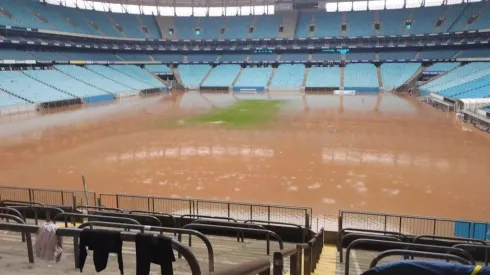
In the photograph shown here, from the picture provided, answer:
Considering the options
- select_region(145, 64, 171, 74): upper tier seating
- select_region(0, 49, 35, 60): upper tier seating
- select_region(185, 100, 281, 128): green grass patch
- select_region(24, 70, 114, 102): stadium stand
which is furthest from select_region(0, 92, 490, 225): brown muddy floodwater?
select_region(145, 64, 171, 74): upper tier seating

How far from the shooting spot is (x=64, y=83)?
178 ft

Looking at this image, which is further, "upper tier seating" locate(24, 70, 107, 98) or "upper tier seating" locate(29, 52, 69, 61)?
"upper tier seating" locate(29, 52, 69, 61)

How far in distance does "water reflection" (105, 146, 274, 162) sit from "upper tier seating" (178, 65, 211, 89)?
53.0 m

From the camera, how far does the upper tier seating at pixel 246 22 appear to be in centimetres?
6588

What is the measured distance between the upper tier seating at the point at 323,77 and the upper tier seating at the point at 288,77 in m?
1.78

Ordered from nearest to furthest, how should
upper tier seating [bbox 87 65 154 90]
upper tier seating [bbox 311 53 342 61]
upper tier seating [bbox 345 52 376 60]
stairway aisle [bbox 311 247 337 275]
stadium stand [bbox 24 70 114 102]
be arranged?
1. stairway aisle [bbox 311 247 337 275]
2. stadium stand [bbox 24 70 114 102]
3. upper tier seating [bbox 87 65 154 90]
4. upper tier seating [bbox 345 52 376 60]
5. upper tier seating [bbox 311 53 342 61]

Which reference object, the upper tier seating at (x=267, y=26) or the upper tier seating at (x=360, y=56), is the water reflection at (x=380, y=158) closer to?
the upper tier seating at (x=360, y=56)

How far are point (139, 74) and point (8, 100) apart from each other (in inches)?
1410

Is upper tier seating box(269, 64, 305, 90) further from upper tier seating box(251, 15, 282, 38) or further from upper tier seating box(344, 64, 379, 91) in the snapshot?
upper tier seating box(344, 64, 379, 91)

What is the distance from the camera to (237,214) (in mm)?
14383

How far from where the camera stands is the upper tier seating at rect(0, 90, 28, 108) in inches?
1560

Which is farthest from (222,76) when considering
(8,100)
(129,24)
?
(8,100)

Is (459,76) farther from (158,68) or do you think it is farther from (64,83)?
(64,83)

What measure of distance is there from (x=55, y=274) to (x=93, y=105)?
46.8m
